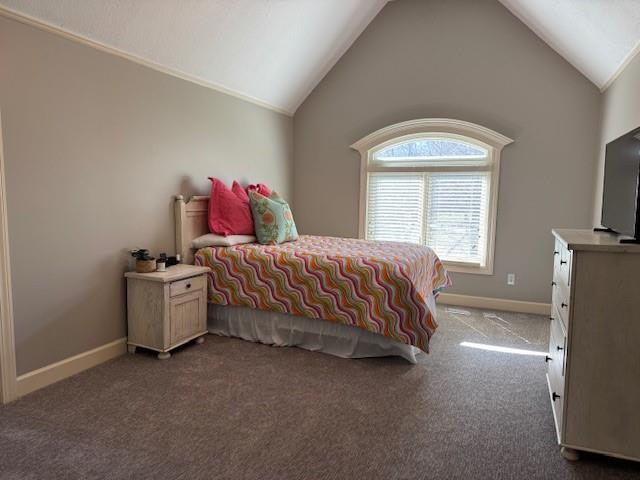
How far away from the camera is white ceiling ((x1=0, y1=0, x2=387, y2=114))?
2748mm

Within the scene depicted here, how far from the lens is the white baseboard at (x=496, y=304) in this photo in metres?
4.34

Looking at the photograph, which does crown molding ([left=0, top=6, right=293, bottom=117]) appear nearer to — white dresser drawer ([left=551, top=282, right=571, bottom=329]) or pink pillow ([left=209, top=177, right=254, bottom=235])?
pink pillow ([left=209, top=177, right=254, bottom=235])

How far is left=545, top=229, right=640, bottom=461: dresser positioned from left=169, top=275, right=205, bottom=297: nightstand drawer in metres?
2.44

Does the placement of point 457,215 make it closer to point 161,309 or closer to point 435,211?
point 435,211

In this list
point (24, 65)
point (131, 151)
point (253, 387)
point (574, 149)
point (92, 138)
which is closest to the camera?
point (24, 65)

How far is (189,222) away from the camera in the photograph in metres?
3.74

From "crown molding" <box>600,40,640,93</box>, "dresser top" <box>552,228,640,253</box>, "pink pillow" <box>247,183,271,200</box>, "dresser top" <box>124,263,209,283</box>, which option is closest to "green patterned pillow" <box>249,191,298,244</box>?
"pink pillow" <box>247,183,271,200</box>

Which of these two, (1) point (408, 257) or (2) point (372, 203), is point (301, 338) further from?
(2) point (372, 203)

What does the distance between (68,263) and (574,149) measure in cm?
439

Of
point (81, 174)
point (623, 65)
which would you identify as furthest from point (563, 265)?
point (81, 174)

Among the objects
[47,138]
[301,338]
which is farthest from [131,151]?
[301,338]

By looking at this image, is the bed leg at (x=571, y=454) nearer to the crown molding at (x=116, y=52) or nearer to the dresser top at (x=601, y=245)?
the dresser top at (x=601, y=245)

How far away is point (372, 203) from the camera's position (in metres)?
5.04

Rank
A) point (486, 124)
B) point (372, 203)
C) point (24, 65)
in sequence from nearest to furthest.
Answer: point (24, 65), point (486, 124), point (372, 203)
